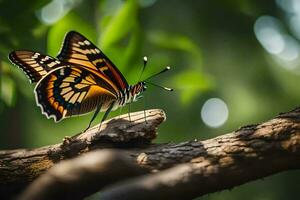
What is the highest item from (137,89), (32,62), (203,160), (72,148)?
(32,62)

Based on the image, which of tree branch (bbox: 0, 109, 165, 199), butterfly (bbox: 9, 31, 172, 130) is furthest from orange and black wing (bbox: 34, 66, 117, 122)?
tree branch (bbox: 0, 109, 165, 199)

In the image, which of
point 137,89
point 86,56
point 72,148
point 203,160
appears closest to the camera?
point 203,160

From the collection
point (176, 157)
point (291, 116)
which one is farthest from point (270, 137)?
point (176, 157)

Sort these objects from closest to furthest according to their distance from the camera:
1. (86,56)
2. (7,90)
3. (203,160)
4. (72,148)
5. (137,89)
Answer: (203,160), (72,148), (86,56), (137,89), (7,90)

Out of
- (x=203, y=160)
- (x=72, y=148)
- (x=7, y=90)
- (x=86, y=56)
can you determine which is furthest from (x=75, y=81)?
(x=203, y=160)

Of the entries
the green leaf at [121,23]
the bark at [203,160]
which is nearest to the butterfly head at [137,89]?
the green leaf at [121,23]

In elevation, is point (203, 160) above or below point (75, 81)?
below

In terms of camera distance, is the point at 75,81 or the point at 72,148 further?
the point at 75,81

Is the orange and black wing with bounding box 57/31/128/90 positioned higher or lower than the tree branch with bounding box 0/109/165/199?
higher

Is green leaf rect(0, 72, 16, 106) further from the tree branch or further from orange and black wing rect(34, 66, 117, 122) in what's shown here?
the tree branch

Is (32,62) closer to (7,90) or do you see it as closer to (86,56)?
(86,56)
